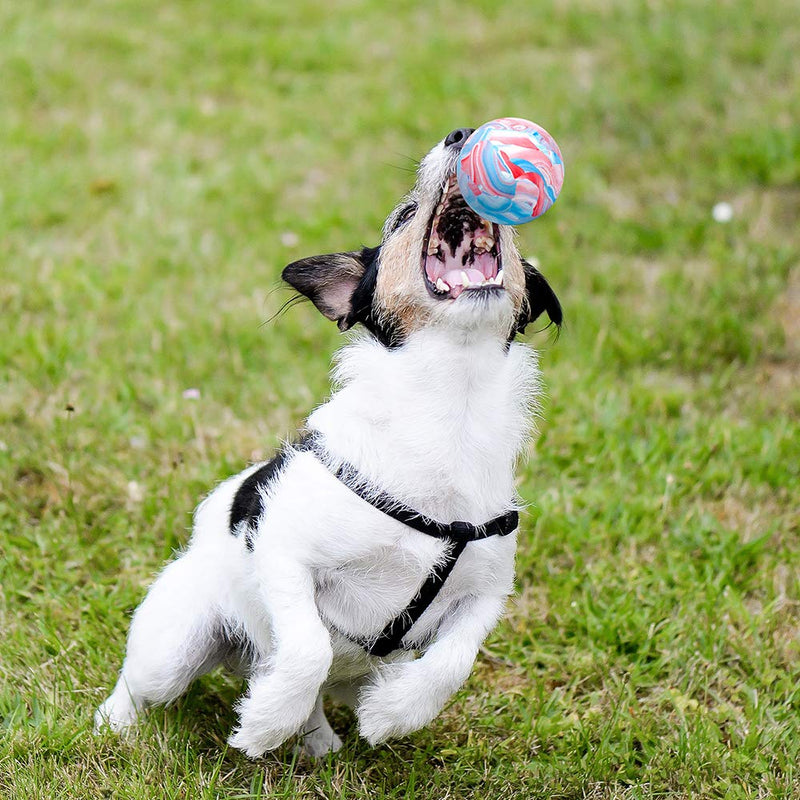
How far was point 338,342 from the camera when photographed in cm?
525

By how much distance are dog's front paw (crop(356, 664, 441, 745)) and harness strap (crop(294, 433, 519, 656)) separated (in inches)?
4.6

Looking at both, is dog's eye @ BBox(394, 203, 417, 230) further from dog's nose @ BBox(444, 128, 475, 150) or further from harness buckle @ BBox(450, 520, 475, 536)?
harness buckle @ BBox(450, 520, 475, 536)

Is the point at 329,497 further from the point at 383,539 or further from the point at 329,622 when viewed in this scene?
the point at 329,622

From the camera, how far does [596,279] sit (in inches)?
223

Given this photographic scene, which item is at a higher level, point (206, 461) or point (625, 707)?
point (206, 461)

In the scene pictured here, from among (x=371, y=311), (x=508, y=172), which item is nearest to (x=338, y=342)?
(x=371, y=311)

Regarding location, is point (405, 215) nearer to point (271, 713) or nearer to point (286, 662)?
point (286, 662)

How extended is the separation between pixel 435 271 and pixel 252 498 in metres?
0.79

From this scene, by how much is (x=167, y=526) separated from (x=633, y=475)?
71.7 inches

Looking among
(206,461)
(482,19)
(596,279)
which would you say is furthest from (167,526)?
(482,19)

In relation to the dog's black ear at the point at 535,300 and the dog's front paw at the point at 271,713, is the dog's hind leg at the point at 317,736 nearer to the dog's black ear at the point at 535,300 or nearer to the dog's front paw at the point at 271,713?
the dog's front paw at the point at 271,713

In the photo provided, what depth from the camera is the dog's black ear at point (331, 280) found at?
296 centimetres

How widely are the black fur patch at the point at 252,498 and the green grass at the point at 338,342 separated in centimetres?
62

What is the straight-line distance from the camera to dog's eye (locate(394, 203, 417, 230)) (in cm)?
287
